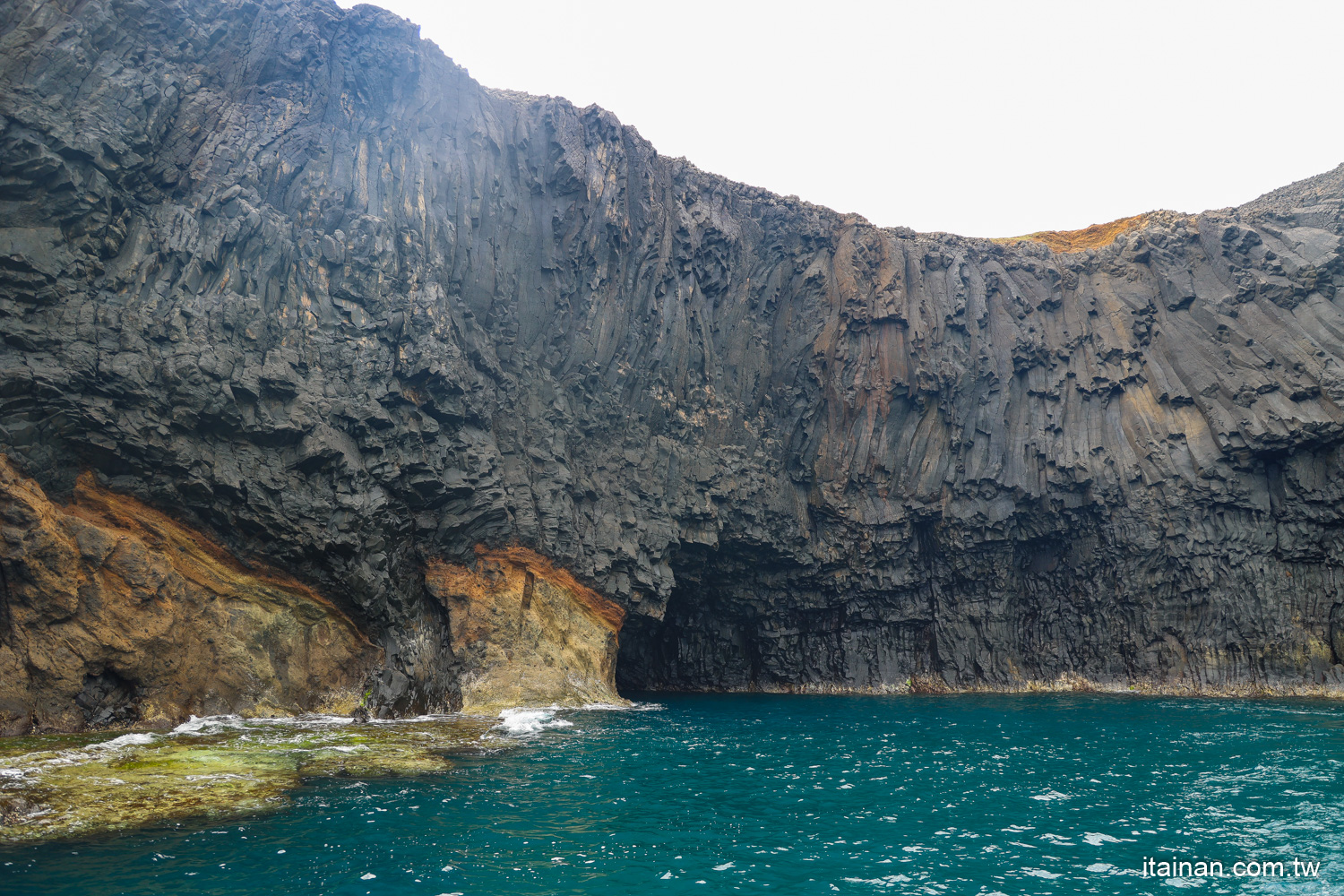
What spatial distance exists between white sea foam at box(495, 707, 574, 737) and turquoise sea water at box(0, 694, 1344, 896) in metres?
1.00

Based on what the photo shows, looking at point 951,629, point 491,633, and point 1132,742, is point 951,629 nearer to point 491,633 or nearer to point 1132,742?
point 1132,742

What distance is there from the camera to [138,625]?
21.3 metres

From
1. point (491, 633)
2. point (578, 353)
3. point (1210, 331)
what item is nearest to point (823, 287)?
point (578, 353)

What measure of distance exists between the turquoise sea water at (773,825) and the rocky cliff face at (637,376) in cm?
1240

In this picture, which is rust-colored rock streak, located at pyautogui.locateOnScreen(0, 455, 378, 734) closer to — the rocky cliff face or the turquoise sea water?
the rocky cliff face

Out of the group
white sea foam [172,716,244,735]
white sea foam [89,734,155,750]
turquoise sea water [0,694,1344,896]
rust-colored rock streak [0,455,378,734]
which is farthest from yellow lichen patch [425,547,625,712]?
white sea foam [89,734,155,750]

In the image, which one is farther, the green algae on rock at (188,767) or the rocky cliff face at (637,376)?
the rocky cliff face at (637,376)

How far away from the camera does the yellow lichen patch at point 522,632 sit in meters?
28.4

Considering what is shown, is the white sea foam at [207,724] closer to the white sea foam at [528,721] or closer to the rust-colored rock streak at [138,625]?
the rust-colored rock streak at [138,625]

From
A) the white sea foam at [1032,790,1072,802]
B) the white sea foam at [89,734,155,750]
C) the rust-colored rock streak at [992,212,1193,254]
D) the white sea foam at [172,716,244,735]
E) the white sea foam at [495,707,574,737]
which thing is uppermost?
the rust-colored rock streak at [992,212,1193,254]

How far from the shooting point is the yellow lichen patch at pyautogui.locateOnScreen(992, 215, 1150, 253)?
154 ft

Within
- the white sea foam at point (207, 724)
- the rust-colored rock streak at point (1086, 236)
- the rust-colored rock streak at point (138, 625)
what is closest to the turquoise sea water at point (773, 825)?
the white sea foam at point (207, 724)

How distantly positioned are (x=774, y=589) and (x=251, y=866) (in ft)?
109

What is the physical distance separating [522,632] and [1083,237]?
41.2 metres
